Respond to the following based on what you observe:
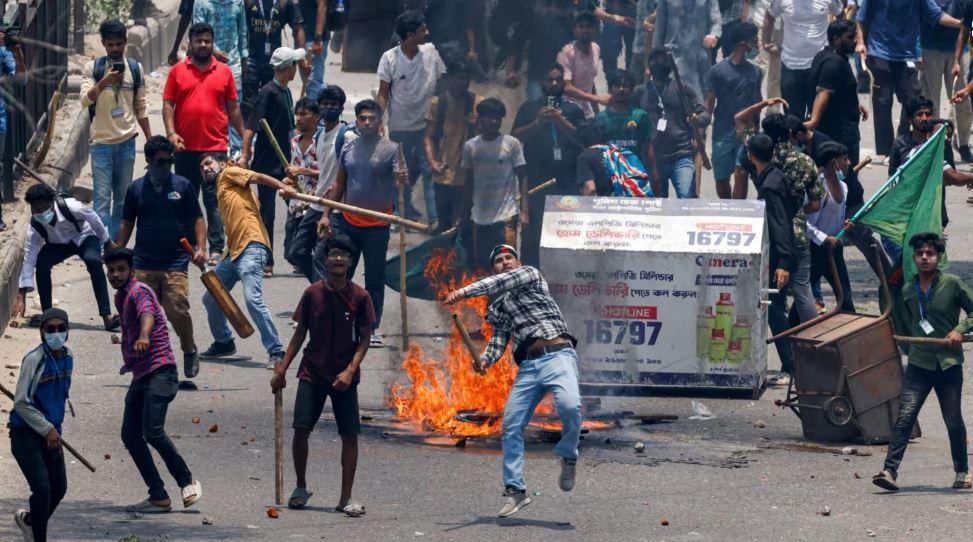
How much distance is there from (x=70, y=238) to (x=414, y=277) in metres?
2.48

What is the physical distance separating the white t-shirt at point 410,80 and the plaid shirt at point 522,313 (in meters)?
5.38

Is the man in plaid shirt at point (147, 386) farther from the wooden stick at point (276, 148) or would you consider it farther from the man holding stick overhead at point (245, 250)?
the wooden stick at point (276, 148)

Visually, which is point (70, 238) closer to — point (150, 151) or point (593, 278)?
point (150, 151)

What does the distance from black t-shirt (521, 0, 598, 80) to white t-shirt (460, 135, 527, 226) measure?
242 centimetres

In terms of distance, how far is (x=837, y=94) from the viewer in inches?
556

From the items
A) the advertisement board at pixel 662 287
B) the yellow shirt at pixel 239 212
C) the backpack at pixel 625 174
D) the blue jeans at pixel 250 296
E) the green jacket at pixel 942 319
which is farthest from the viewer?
the backpack at pixel 625 174

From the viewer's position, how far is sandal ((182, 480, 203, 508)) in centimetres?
896

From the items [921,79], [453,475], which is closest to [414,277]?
[453,475]

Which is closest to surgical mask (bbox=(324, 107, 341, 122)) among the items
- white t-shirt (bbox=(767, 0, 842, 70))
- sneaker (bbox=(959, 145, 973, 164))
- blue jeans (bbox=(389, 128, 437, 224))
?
blue jeans (bbox=(389, 128, 437, 224))

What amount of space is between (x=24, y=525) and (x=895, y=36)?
421 inches

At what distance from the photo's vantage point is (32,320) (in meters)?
13.1

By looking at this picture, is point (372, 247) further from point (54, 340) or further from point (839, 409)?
point (54, 340)

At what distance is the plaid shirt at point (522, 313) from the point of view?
9.41 m

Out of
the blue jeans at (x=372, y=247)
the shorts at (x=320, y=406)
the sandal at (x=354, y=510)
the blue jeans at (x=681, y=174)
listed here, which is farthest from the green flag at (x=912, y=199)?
the sandal at (x=354, y=510)
